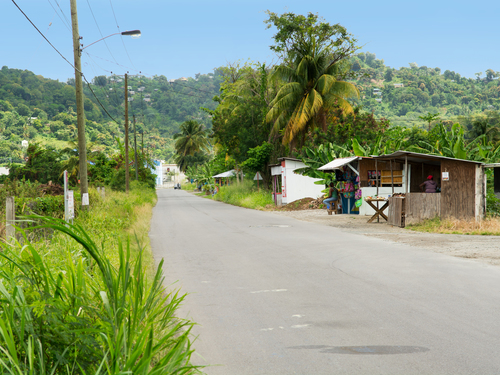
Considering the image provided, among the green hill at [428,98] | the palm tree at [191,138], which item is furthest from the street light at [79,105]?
the green hill at [428,98]

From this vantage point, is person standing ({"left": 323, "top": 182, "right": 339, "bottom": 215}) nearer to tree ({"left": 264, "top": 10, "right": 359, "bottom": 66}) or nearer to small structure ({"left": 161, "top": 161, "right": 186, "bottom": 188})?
tree ({"left": 264, "top": 10, "right": 359, "bottom": 66})

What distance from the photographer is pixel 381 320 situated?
5742mm

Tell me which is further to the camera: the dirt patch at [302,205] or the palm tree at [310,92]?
the palm tree at [310,92]

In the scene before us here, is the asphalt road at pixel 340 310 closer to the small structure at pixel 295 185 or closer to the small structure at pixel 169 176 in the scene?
the small structure at pixel 295 185

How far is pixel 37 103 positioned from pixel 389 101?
78100 millimetres

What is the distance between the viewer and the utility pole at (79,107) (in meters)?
15.7

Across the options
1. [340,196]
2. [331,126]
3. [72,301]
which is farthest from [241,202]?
[72,301]

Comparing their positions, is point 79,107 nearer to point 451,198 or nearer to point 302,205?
point 451,198

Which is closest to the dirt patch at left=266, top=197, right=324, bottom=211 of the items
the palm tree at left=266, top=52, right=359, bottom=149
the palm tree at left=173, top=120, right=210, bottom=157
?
the palm tree at left=266, top=52, right=359, bottom=149

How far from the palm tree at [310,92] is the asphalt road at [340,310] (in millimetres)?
21658

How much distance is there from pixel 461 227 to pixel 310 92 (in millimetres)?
19242

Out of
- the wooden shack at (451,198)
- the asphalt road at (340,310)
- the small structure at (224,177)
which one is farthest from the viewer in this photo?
the small structure at (224,177)

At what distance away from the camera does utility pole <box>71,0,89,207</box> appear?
1573cm

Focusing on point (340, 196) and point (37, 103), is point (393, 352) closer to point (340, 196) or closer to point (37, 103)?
point (340, 196)
